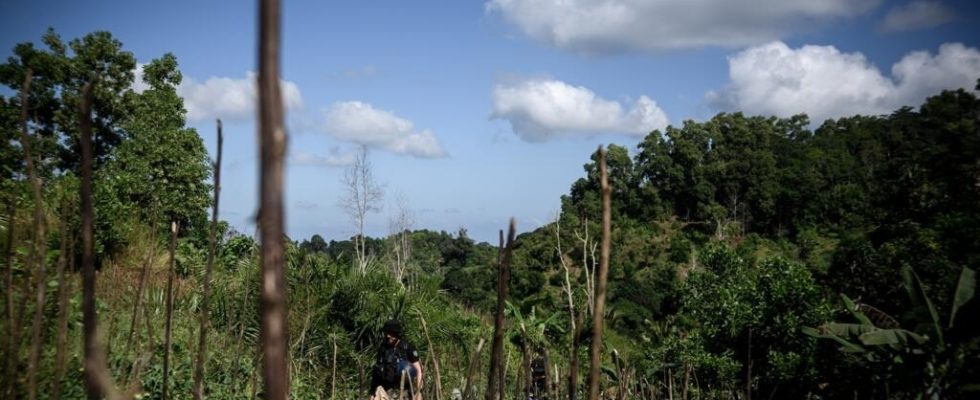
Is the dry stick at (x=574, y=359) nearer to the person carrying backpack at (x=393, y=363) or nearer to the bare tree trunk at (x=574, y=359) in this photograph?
the bare tree trunk at (x=574, y=359)

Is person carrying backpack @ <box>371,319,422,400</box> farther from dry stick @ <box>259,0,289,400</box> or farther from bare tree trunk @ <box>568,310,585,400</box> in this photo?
dry stick @ <box>259,0,289,400</box>

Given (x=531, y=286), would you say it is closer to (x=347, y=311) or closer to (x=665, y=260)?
(x=665, y=260)

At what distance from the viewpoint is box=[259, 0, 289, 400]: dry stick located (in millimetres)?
286

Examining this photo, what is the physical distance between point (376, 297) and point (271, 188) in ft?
28.5

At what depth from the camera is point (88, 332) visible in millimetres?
509

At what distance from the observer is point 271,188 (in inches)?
11.3

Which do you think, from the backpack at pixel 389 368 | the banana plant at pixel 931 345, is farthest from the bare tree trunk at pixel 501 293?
the banana plant at pixel 931 345

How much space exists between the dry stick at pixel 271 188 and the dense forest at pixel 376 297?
29 centimetres

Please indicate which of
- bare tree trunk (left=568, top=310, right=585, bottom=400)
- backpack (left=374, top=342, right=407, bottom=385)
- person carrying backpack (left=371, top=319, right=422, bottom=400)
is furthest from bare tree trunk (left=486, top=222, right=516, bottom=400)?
backpack (left=374, top=342, right=407, bottom=385)

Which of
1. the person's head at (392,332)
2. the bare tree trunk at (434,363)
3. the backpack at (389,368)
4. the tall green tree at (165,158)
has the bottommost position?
the backpack at (389,368)

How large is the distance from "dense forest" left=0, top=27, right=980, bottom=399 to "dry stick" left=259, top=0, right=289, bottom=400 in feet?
0.97

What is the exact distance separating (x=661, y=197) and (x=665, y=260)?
34.2 feet

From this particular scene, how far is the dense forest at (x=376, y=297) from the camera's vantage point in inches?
84.1

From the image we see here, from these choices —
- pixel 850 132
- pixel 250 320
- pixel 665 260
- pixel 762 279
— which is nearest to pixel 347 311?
pixel 250 320
